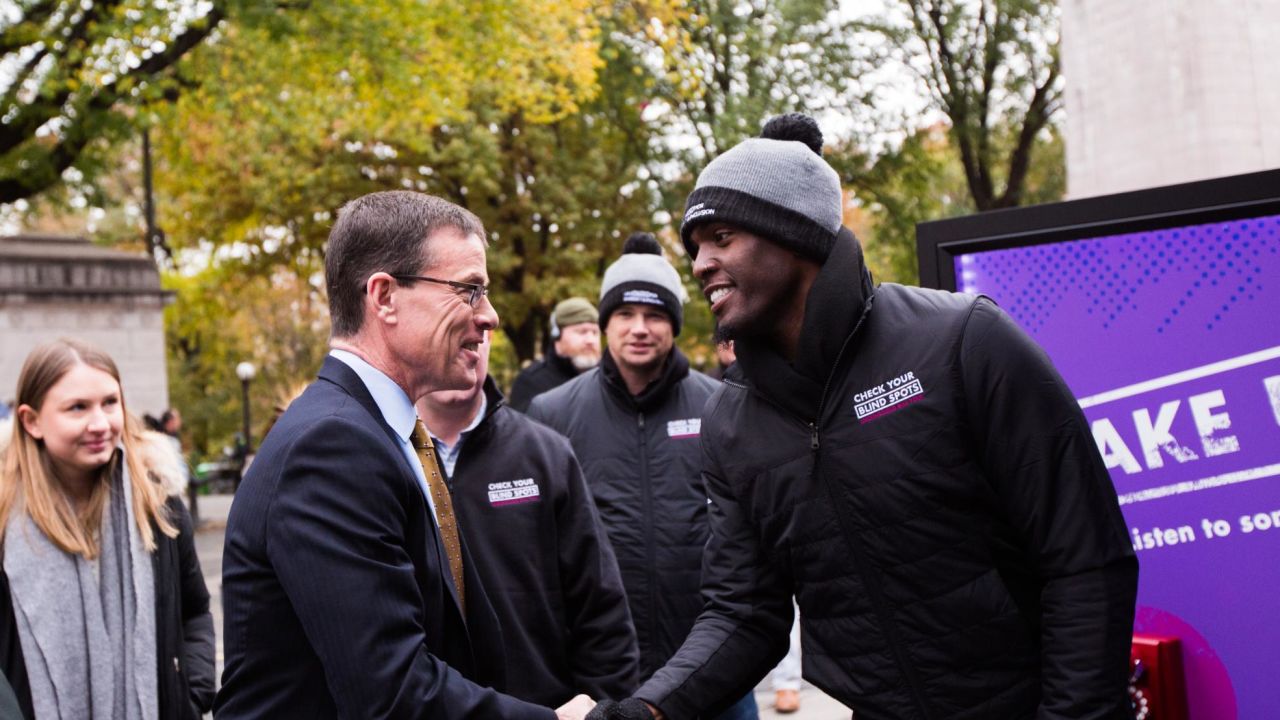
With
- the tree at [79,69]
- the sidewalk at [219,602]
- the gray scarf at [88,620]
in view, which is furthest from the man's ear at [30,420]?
the tree at [79,69]

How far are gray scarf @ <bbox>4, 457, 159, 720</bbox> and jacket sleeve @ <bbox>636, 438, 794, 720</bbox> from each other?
1.71 m

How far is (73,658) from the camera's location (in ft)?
11.3

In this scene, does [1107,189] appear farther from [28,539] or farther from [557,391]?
[28,539]

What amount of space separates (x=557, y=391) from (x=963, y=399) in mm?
2961

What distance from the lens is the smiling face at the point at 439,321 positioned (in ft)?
7.61

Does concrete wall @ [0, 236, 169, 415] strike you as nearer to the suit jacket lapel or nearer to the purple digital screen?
the suit jacket lapel

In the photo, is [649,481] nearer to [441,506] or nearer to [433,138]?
[441,506]

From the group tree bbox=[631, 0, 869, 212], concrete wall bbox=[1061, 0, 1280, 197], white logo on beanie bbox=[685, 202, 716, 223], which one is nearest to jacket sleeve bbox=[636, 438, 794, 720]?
white logo on beanie bbox=[685, 202, 716, 223]

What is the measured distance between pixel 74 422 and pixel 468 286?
185cm

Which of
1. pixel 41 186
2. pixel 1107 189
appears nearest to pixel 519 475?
pixel 1107 189

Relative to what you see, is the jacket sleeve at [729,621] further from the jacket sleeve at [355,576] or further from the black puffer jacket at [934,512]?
the jacket sleeve at [355,576]

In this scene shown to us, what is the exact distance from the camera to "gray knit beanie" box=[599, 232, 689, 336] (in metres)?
5.09

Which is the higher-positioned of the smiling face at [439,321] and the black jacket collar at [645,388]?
the smiling face at [439,321]

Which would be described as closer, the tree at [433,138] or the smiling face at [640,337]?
the smiling face at [640,337]
